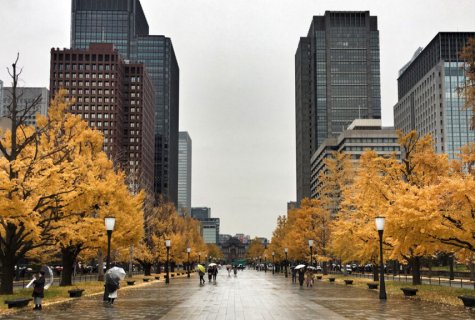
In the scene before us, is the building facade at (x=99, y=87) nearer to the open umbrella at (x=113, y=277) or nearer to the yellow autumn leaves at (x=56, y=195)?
the yellow autumn leaves at (x=56, y=195)

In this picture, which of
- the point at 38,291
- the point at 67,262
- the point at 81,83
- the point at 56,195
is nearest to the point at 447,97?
the point at 81,83

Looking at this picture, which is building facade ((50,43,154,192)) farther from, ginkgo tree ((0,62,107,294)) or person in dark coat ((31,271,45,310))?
person in dark coat ((31,271,45,310))

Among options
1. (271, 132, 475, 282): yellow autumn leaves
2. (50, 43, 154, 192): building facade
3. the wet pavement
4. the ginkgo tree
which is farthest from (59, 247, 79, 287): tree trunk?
(50, 43, 154, 192): building facade

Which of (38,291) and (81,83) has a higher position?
(81,83)

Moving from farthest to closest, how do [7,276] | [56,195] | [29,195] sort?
[7,276]
[56,195]
[29,195]

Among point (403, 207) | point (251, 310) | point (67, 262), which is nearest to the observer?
point (251, 310)

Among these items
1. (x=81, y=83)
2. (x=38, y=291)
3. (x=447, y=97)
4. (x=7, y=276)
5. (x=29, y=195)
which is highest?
(x=81, y=83)

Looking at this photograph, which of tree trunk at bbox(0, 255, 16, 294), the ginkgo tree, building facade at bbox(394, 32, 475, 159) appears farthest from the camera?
building facade at bbox(394, 32, 475, 159)

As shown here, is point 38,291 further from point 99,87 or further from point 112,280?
point 99,87

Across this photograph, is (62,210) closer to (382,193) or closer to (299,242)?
(382,193)

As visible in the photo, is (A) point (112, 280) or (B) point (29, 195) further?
(B) point (29, 195)

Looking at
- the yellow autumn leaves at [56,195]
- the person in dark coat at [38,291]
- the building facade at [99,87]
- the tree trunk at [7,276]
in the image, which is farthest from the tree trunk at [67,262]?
the building facade at [99,87]

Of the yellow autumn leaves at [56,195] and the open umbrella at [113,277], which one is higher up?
the yellow autumn leaves at [56,195]

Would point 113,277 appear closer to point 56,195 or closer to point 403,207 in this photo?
point 56,195
